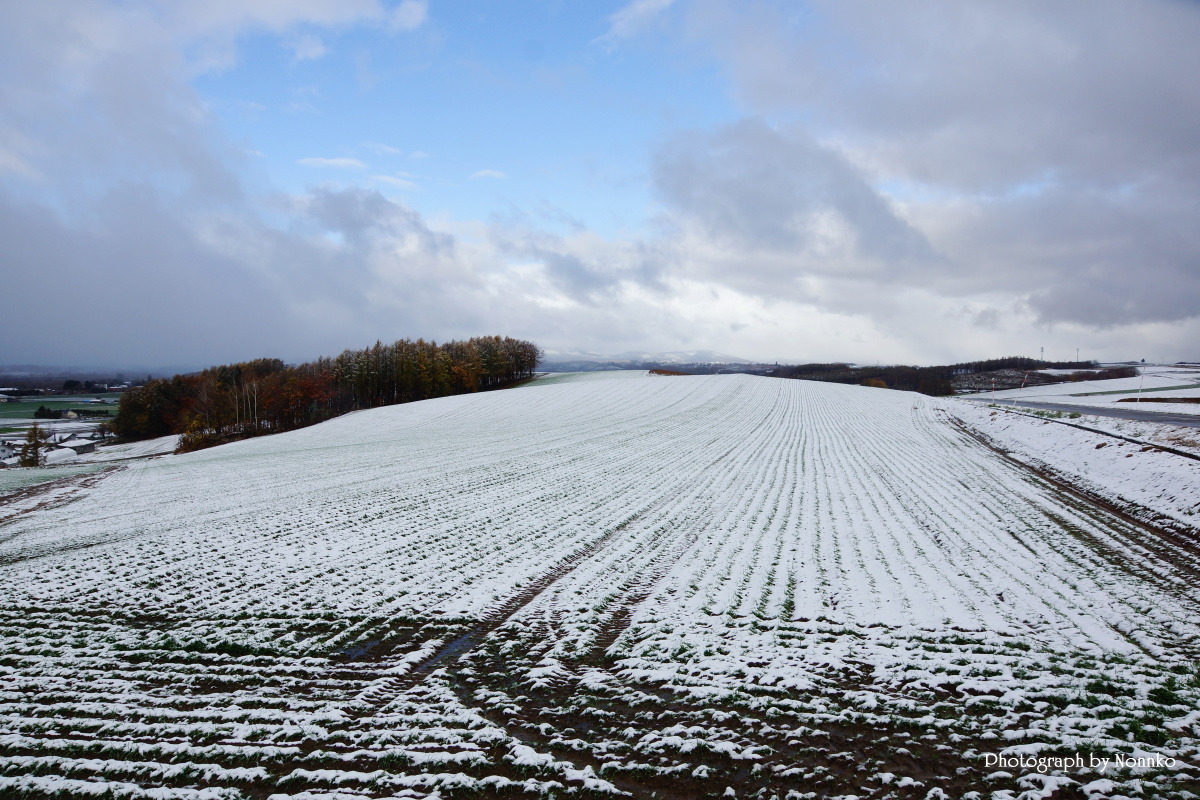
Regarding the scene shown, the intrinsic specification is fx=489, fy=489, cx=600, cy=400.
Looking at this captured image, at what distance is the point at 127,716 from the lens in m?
6.75

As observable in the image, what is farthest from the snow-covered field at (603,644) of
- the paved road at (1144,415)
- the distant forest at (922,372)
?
the distant forest at (922,372)

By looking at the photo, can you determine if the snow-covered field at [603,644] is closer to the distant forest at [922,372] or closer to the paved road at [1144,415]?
the paved road at [1144,415]

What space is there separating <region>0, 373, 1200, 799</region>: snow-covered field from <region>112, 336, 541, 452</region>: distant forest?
177ft

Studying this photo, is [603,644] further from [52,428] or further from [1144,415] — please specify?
[52,428]

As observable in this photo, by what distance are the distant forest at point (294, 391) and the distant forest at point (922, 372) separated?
7655 centimetres

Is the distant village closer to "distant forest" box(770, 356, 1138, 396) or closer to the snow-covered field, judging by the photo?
the snow-covered field

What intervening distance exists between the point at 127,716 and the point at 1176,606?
691 inches

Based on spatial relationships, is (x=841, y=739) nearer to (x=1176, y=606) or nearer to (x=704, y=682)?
(x=704, y=682)

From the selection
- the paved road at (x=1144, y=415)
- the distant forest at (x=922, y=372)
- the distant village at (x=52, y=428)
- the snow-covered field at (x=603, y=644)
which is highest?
the distant forest at (x=922, y=372)

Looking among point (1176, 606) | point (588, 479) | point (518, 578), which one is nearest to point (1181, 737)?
point (1176, 606)

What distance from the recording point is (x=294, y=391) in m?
69.4

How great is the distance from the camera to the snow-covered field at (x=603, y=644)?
5.70 meters

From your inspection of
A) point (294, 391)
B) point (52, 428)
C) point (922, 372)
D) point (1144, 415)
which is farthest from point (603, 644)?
point (922, 372)

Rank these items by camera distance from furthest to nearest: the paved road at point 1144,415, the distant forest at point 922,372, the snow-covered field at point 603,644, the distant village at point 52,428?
the distant forest at point 922,372 → the distant village at point 52,428 → the paved road at point 1144,415 → the snow-covered field at point 603,644
